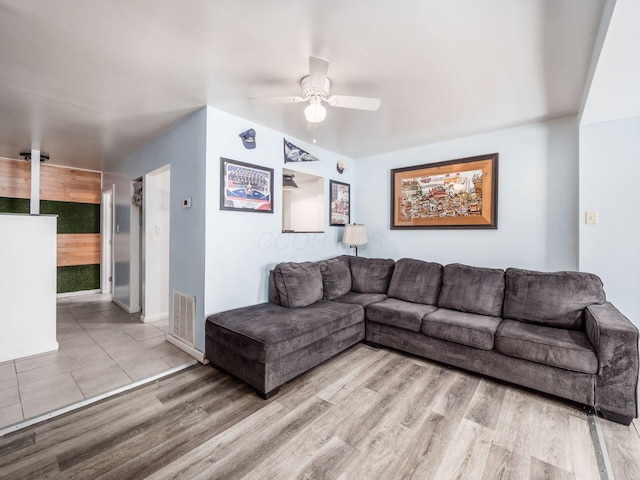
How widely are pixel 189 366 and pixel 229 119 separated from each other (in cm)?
237

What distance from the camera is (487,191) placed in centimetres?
324

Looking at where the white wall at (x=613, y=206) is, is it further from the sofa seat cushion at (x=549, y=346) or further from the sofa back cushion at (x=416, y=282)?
the sofa back cushion at (x=416, y=282)

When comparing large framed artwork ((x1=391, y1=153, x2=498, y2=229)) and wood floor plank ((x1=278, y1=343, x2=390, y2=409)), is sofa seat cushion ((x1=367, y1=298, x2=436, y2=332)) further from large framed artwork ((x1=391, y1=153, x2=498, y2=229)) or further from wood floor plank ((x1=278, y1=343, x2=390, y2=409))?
large framed artwork ((x1=391, y1=153, x2=498, y2=229))

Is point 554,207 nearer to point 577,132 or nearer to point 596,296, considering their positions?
point 577,132

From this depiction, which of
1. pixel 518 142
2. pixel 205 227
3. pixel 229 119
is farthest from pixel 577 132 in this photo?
pixel 205 227

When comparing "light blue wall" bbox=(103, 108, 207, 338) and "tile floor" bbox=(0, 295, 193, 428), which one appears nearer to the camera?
"tile floor" bbox=(0, 295, 193, 428)

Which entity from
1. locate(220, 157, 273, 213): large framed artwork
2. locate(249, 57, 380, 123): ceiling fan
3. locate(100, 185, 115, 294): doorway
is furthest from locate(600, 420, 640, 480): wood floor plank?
locate(100, 185, 115, 294): doorway

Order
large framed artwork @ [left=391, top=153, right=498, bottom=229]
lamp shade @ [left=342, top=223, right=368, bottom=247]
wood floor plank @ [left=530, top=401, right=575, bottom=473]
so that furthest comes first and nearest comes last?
1. lamp shade @ [left=342, top=223, right=368, bottom=247]
2. large framed artwork @ [left=391, top=153, right=498, bottom=229]
3. wood floor plank @ [left=530, top=401, right=575, bottom=473]

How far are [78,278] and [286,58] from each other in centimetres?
581

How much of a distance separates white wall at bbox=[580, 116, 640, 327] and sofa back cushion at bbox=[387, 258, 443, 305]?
1.28 metres

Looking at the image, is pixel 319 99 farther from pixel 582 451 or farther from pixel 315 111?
pixel 582 451

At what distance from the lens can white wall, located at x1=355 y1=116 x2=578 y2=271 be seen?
281 centimetres

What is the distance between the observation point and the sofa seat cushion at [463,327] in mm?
2338

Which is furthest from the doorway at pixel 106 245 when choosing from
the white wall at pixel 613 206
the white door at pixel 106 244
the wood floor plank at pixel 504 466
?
the white wall at pixel 613 206
